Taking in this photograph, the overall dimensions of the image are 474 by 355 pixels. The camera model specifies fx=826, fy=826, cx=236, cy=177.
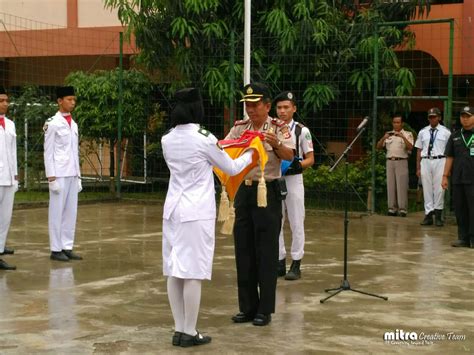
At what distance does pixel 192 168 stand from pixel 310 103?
890 centimetres

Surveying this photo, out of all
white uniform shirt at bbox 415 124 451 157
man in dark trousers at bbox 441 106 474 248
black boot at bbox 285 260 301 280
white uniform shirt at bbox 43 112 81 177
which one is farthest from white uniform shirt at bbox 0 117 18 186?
white uniform shirt at bbox 415 124 451 157

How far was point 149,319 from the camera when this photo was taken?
6555 millimetres

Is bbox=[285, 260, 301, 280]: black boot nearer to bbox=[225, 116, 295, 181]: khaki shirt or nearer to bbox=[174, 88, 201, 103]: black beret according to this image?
bbox=[225, 116, 295, 181]: khaki shirt

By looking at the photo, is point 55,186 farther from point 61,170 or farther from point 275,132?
point 275,132

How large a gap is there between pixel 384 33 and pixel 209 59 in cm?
313

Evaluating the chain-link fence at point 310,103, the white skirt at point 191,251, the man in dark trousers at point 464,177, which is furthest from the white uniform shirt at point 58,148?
the chain-link fence at point 310,103

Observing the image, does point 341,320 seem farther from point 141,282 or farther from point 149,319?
point 141,282

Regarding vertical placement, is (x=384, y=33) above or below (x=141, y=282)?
above

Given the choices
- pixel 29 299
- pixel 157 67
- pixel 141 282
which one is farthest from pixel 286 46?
pixel 29 299

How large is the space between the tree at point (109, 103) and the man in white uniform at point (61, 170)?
6191 mm

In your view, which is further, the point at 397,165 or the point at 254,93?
the point at 397,165

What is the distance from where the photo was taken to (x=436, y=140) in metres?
12.7

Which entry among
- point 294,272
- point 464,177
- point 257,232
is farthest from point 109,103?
point 257,232

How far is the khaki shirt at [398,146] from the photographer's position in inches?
531
